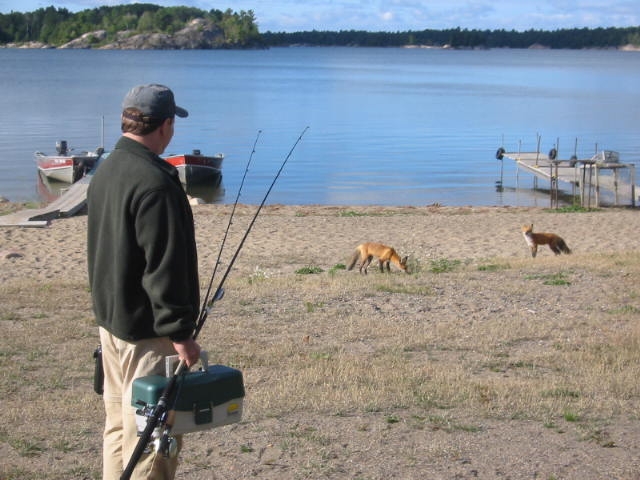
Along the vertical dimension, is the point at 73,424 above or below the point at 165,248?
below

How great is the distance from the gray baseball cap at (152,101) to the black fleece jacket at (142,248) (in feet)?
0.44

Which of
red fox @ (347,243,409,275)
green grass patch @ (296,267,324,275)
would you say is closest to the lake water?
green grass patch @ (296,267,324,275)

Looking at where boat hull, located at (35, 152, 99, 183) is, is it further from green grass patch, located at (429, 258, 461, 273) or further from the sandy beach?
green grass patch, located at (429, 258, 461, 273)

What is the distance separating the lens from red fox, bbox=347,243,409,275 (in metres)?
11.3

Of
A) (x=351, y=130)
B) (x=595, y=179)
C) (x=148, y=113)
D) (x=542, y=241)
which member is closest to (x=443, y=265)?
(x=542, y=241)

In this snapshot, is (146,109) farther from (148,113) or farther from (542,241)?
(542,241)

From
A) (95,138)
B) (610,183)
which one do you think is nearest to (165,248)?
(610,183)

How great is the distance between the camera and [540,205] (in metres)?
26.4

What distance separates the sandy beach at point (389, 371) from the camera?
14.7 feet

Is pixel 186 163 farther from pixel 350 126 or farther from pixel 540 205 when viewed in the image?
pixel 350 126

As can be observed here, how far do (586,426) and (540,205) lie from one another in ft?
72.5

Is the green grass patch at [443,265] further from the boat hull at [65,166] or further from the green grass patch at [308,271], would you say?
the boat hull at [65,166]

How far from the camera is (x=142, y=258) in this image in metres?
3.36

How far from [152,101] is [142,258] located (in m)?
0.58
